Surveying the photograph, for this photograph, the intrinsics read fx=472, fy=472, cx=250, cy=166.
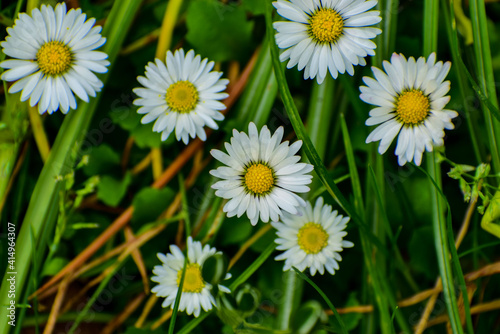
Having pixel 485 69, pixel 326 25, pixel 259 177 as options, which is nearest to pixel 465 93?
pixel 485 69

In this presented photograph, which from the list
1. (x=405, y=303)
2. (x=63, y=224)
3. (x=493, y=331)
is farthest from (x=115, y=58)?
(x=493, y=331)

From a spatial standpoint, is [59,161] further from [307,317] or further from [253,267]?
[307,317]

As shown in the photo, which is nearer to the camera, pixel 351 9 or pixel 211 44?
pixel 351 9

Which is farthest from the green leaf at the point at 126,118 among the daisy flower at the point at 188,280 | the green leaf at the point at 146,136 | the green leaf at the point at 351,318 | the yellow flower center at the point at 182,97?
the green leaf at the point at 351,318

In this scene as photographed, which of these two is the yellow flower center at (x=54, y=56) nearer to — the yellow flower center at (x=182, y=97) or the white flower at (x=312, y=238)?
the yellow flower center at (x=182, y=97)

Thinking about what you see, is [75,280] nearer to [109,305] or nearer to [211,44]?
[109,305]
